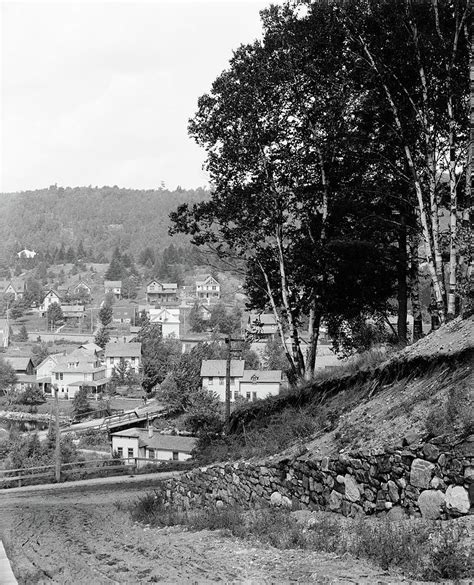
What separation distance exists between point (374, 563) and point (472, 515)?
1012mm

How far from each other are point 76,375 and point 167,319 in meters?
48.8

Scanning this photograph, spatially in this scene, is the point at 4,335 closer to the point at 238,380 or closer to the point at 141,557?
the point at 238,380

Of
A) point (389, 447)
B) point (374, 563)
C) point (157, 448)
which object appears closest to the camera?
point (374, 563)

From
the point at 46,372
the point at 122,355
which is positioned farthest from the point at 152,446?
the point at 46,372

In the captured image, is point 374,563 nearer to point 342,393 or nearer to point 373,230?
point 342,393

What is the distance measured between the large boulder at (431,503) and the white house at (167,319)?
109 meters

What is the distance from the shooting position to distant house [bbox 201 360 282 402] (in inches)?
2454

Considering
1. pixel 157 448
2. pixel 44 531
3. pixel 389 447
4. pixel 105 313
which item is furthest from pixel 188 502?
pixel 105 313

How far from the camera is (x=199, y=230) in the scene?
17219 millimetres

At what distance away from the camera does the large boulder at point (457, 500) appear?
6.09 meters

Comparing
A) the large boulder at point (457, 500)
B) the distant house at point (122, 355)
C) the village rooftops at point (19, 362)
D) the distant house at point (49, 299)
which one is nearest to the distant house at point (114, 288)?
the distant house at point (49, 299)

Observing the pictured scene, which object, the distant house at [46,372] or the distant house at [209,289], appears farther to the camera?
the distant house at [209,289]

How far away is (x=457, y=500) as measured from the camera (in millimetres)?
6152

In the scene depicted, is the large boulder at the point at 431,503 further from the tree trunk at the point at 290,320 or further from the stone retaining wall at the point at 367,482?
the tree trunk at the point at 290,320
